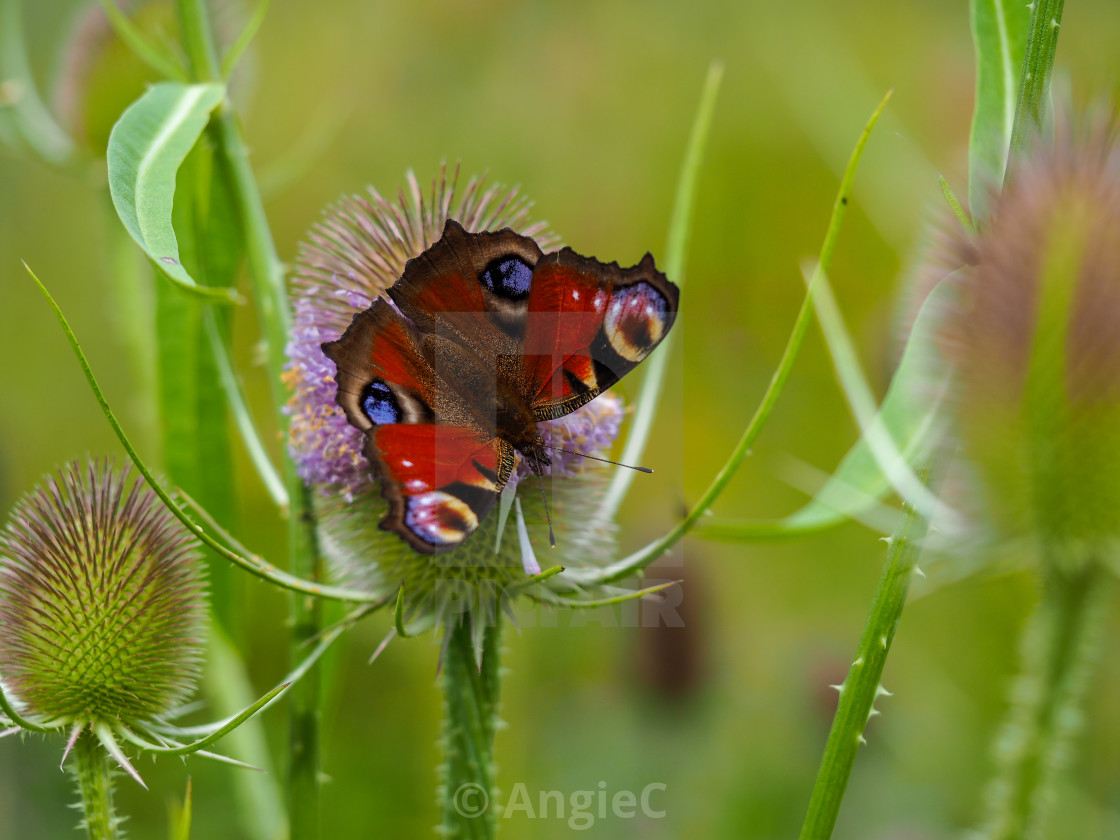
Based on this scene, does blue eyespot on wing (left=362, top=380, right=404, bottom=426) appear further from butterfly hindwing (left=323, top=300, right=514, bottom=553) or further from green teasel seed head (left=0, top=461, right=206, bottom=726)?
green teasel seed head (left=0, top=461, right=206, bottom=726)

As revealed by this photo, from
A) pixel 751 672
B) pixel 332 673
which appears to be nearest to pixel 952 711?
pixel 751 672

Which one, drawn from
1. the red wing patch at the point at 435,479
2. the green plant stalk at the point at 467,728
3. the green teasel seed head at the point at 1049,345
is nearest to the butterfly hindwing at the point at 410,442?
the red wing patch at the point at 435,479

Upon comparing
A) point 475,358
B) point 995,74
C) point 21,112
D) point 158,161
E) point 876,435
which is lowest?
point 876,435

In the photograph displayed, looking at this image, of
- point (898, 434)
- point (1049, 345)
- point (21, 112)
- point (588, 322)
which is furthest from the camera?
point (21, 112)

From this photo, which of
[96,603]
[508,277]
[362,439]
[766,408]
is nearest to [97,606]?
[96,603]

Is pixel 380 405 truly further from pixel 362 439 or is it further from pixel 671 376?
pixel 671 376

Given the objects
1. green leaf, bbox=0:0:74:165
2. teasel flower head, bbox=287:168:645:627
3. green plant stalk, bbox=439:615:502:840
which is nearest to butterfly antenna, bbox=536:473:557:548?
teasel flower head, bbox=287:168:645:627

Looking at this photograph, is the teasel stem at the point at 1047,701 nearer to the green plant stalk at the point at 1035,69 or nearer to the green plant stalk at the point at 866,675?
the green plant stalk at the point at 866,675
